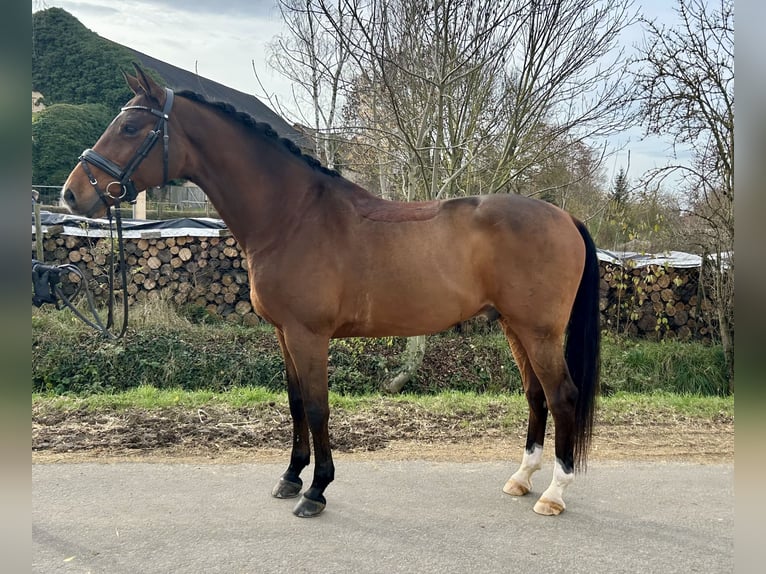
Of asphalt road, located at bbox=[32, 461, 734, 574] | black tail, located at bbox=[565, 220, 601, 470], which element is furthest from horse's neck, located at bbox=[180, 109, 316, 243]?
black tail, located at bbox=[565, 220, 601, 470]

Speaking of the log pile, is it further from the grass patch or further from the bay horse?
the bay horse

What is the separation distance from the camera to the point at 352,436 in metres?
4.14

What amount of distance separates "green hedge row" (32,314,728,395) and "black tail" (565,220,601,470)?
3.62m

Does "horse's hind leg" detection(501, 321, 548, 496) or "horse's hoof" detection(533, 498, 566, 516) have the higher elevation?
"horse's hind leg" detection(501, 321, 548, 496)

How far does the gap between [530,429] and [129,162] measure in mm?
2955

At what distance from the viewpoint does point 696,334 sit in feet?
26.3

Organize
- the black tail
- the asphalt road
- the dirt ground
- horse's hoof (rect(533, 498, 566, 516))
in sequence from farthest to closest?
the dirt ground
the black tail
horse's hoof (rect(533, 498, 566, 516))
the asphalt road

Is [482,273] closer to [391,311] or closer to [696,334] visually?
[391,311]

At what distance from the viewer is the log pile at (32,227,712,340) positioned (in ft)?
26.4

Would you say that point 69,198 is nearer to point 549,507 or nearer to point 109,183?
point 109,183

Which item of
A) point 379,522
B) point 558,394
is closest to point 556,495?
point 558,394

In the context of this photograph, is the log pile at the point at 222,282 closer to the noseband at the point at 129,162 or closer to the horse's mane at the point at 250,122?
the horse's mane at the point at 250,122

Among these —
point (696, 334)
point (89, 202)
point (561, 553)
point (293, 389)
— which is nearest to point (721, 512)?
point (561, 553)
